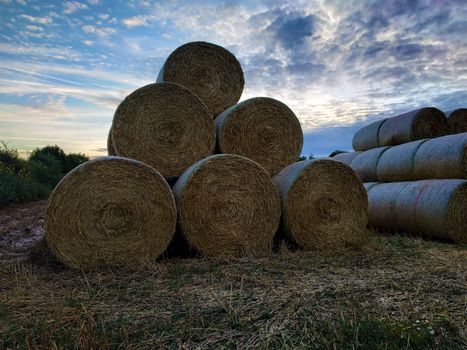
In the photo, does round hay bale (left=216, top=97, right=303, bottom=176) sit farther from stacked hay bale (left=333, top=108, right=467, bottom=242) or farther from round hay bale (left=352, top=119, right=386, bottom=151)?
round hay bale (left=352, top=119, right=386, bottom=151)

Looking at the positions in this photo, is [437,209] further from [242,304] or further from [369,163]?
[242,304]

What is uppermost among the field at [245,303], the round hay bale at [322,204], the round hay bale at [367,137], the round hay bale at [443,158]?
the round hay bale at [367,137]

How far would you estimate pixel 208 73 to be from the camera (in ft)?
19.8

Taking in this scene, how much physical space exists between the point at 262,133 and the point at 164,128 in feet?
4.03

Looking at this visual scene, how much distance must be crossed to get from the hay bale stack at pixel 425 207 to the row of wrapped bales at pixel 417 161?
0.20 meters

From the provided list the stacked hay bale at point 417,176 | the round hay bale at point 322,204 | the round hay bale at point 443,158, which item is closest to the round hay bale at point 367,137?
the stacked hay bale at point 417,176

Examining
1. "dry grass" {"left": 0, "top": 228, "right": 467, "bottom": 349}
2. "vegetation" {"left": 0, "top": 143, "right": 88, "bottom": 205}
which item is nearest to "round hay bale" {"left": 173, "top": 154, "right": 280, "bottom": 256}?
"dry grass" {"left": 0, "top": 228, "right": 467, "bottom": 349}

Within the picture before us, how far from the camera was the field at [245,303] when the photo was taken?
2271 mm

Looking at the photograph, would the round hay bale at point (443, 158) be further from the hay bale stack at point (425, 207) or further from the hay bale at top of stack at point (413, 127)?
the hay bale at top of stack at point (413, 127)

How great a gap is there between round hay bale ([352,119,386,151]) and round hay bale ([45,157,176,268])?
5.05 m

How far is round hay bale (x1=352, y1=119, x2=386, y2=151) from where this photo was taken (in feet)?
26.3

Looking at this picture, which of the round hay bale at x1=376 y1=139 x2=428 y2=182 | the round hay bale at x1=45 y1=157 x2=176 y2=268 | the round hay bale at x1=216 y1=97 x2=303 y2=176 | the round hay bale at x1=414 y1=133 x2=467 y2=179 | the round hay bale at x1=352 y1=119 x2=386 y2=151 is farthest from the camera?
the round hay bale at x1=352 y1=119 x2=386 y2=151

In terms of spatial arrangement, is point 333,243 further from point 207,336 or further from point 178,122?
point 207,336

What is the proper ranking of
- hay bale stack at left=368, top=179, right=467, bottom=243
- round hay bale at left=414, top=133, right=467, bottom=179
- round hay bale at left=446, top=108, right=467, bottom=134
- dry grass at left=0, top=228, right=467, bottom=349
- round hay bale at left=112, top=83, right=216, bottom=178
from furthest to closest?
round hay bale at left=446, top=108, right=467, bottom=134 → round hay bale at left=414, top=133, right=467, bottom=179 → hay bale stack at left=368, top=179, right=467, bottom=243 → round hay bale at left=112, top=83, right=216, bottom=178 → dry grass at left=0, top=228, right=467, bottom=349
